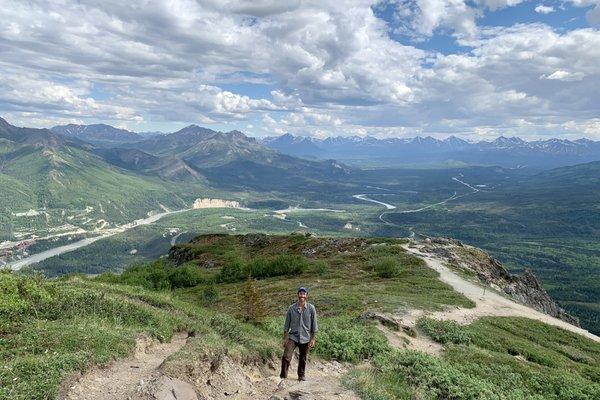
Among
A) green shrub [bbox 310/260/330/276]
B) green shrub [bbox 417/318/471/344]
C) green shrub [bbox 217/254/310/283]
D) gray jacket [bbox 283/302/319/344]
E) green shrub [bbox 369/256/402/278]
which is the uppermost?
gray jacket [bbox 283/302/319/344]

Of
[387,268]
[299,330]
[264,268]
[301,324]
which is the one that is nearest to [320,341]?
[299,330]

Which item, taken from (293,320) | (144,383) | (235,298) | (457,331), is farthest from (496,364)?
(235,298)

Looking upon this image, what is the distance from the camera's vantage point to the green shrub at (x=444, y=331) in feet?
100

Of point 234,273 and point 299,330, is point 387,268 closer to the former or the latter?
point 234,273

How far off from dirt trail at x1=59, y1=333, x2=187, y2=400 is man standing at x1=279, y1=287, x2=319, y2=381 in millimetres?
5263

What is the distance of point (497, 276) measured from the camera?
73.8 metres

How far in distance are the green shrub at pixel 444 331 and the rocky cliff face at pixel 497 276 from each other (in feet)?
113

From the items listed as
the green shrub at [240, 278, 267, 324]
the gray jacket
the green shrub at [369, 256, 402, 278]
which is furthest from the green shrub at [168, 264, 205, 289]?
the gray jacket

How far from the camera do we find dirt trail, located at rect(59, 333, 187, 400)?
13661mm

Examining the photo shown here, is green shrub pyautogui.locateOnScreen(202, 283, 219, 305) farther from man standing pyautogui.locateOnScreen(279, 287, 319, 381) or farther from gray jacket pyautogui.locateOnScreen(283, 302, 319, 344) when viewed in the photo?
gray jacket pyautogui.locateOnScreen(283, 302, 319, 344)

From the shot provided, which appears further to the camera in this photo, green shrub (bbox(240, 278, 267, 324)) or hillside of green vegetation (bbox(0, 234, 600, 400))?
green shrub (bbox(240, 278, 267, 324))

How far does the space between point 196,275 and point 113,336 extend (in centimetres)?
5519

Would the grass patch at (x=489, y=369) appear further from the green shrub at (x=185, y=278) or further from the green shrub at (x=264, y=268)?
the green shrub at (x=185, y=278)

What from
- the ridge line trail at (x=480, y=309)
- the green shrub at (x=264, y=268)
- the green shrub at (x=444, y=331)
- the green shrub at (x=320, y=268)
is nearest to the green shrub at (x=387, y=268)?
the ridge line trail at (x=480, y=309)
